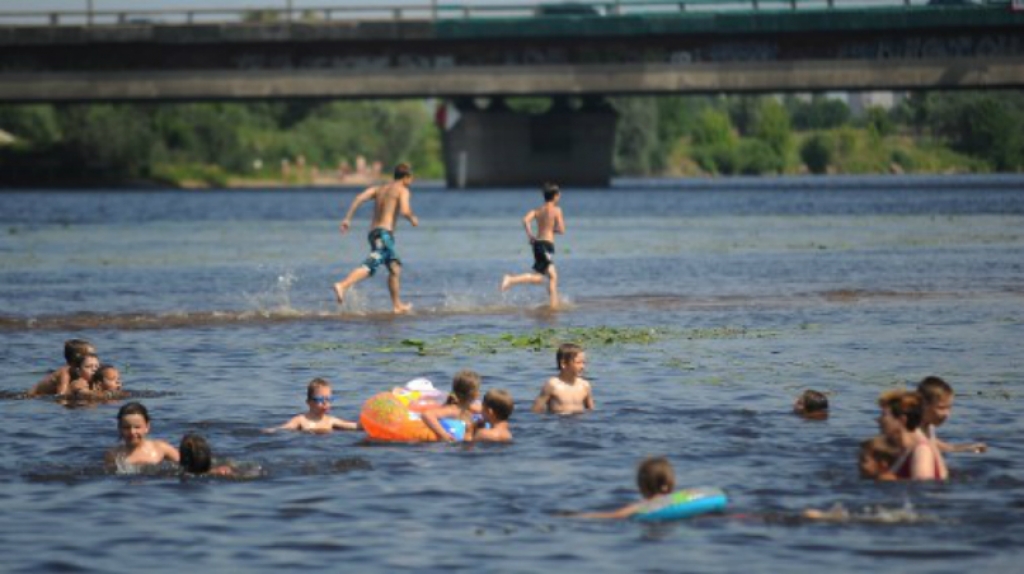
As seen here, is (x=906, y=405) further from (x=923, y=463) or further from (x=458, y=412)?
(x=458, y=412)

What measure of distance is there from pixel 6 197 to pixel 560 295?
84.3 metres

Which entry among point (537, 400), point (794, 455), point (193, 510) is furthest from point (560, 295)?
point (193, 510)

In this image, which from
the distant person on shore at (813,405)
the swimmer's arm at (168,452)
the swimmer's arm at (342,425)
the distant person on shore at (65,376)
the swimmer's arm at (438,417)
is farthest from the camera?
the distant person on shore at (65,376)

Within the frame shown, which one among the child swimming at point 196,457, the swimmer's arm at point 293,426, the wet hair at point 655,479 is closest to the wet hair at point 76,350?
the swimmer's arm at point 293,426

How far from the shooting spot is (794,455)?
1620cm

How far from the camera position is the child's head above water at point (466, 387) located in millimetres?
16891

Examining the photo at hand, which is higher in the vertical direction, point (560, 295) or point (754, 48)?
point (754, 48)

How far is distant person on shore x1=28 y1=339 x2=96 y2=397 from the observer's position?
2000 cm

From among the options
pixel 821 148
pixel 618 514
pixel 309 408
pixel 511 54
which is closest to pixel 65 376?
pixel 309 408

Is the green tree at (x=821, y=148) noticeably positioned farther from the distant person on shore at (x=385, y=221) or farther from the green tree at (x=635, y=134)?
the distant person on shore at (x=385, y=221)

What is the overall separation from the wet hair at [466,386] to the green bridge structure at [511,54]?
6927 cm

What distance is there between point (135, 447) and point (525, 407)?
16.0 ft

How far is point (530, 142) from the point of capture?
123m

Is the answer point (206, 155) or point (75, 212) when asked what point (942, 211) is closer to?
point (75, 212)
